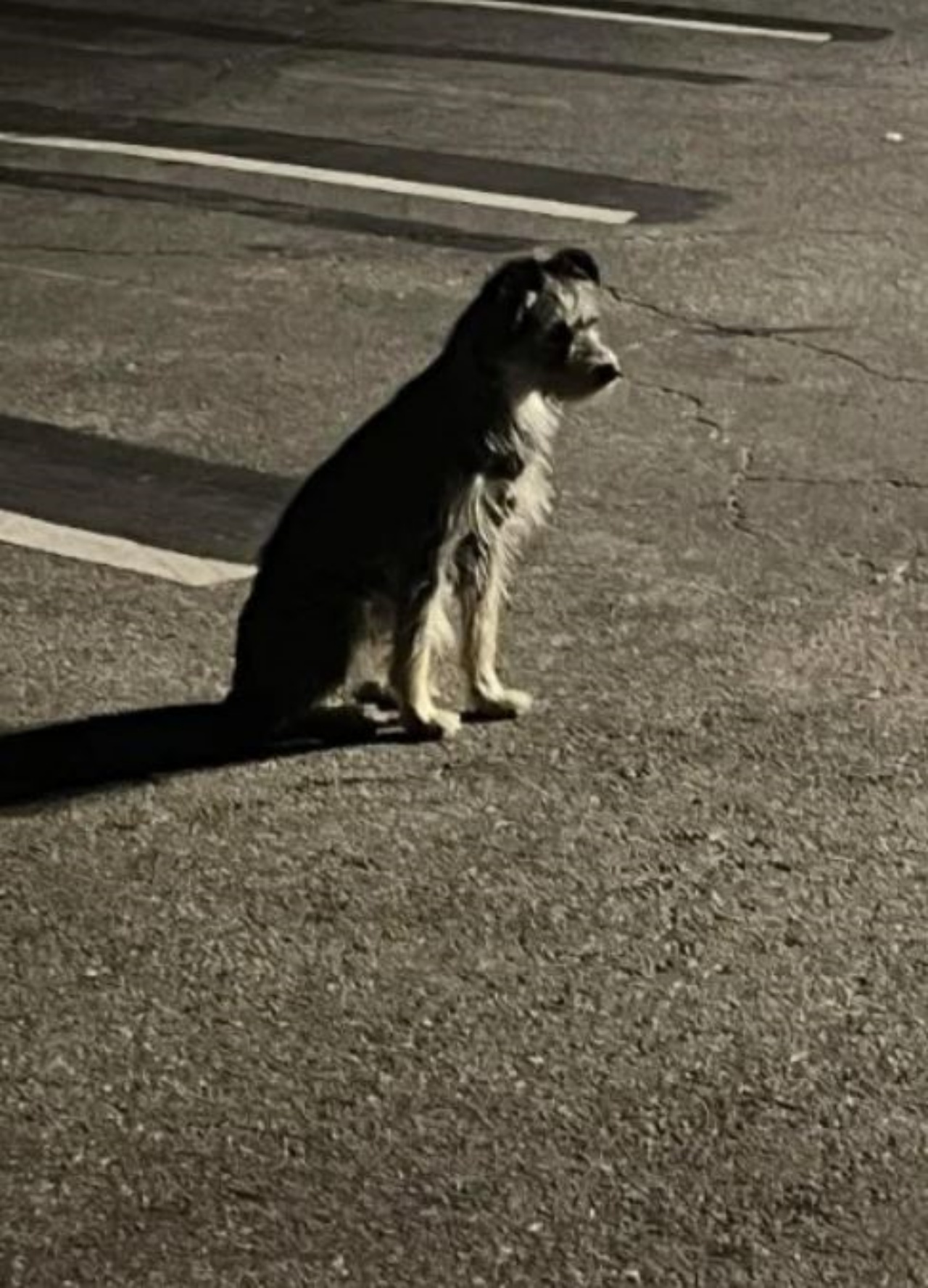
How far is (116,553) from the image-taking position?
7.12 metres

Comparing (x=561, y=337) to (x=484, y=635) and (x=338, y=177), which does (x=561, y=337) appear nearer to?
(x=484, y=635)

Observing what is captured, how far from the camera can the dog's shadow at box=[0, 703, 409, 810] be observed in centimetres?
586

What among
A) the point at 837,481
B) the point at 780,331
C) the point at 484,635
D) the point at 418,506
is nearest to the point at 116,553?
the point at 484,635

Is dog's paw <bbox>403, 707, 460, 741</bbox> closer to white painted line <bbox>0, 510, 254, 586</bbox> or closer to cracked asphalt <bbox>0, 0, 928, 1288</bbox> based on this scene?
cracked asphalt <bbox>0, 0, 928, 1288</bbox>

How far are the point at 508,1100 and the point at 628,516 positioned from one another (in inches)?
118

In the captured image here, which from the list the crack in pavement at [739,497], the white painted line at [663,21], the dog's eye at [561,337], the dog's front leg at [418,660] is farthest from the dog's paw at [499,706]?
the white painted line at [663,21]

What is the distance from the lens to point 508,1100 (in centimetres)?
471

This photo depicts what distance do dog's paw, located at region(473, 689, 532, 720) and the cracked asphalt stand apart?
5 centimetres

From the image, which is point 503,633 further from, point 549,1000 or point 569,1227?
point 569,1227

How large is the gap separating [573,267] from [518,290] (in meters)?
0.16

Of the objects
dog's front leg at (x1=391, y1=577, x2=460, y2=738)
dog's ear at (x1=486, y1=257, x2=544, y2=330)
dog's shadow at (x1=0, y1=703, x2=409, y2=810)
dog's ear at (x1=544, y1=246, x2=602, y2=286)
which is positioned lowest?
dog's shadow at (x1=0, y1=703, x2=409, y2=810)

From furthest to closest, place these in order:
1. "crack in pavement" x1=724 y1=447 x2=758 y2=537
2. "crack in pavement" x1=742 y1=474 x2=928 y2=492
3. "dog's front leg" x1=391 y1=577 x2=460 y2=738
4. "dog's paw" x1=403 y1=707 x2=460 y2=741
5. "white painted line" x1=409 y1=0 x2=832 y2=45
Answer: "white painted line" x1=409 y1=0 x2=832 y2=45 < "crack in pavement" x1=742 y1=474 x2=928 y2=492 < "crack in pavement" x1=724 y1=447 x2=758 y2=537 < "dog's paw" x1=403 y1=707 x2=460 y2=741 < "dog's front leg" x1=391 y1=577 x2=460 y2=738

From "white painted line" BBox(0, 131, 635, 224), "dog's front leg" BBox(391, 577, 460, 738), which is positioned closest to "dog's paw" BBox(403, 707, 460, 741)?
"dog's front leg" BBox(391, 577, 460, 738)

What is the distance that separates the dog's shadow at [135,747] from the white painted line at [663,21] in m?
7.93
